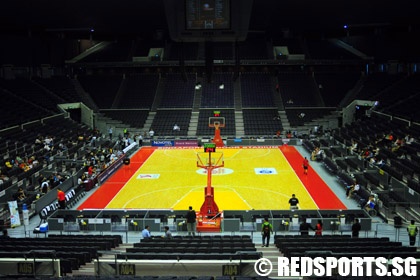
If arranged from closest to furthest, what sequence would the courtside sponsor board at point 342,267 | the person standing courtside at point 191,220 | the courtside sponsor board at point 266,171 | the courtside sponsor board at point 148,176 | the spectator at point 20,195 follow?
the courtside sponsor board at point 342,267, the person standing courtside at point 191,220, the spectator at point 20,195, the courtside sponsor board at point 148,176, the courtside sponsor board at point 266,171

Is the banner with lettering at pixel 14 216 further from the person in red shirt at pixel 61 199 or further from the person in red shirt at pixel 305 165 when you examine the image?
the person in red shirt at pixel 305 165

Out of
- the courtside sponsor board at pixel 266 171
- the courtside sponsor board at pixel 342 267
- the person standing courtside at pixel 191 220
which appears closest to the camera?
the courtside sponsor board at pixel 342 267

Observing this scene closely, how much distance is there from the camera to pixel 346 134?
120 feet

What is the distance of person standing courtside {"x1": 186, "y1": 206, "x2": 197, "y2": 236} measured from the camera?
17.6m

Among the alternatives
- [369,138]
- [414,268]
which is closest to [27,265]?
[414,268]

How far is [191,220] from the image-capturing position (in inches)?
696

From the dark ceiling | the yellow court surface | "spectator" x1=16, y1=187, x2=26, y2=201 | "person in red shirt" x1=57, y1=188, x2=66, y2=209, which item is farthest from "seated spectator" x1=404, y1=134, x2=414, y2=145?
"spectator" x1=16, y1=187, x2=26, y2=201

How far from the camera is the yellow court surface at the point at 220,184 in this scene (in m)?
23.1

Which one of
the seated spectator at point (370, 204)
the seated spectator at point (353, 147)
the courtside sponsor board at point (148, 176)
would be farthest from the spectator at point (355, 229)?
the courtside sponsor board at point (148, 176)

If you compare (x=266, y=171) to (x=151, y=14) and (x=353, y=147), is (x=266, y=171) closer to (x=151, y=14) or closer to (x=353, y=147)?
(x=353, y=147)

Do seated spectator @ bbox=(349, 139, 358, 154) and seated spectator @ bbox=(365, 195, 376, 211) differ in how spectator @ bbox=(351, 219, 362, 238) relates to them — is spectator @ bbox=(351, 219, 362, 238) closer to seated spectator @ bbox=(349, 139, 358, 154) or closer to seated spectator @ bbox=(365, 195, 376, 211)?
seated spectator @ bbox=(365, 195, 376, 211)

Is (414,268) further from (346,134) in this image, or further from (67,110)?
(67,110)

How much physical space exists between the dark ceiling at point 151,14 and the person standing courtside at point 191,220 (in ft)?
61.9

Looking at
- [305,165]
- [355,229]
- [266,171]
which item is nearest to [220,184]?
[266,171]
